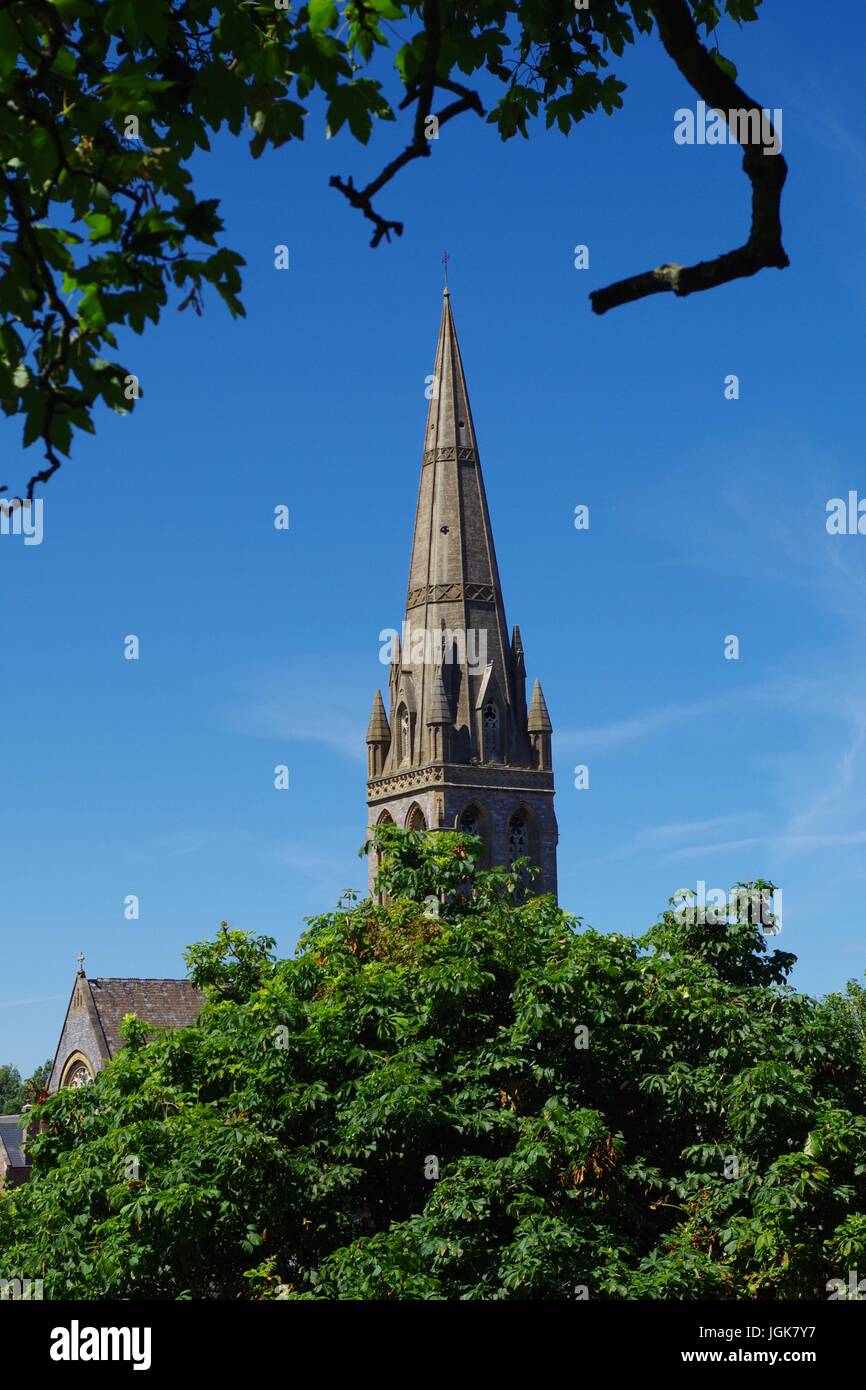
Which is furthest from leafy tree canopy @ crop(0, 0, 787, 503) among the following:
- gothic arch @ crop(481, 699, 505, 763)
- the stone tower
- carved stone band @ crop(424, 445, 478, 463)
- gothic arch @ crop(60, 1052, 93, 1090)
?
carved stone band @ crop(424, 445, 478, 463)

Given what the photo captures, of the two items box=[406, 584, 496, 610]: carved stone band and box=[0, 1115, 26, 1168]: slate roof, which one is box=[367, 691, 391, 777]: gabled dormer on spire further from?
box=[0, 1115, 26, 1168]: slate roof

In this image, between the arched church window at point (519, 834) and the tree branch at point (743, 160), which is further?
the arched church window at point (519, 834)

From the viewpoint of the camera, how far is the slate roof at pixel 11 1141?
83688mm

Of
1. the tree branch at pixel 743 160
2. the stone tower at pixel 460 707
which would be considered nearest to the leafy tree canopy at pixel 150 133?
the tree branch at pixel 743 160

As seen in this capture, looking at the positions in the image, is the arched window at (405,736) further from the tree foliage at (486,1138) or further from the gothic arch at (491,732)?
the tree foliage at (486,1138)

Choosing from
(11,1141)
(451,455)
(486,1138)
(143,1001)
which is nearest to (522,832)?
(451,455)

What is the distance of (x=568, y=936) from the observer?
23938 mm

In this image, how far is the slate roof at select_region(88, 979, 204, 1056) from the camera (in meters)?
64.9

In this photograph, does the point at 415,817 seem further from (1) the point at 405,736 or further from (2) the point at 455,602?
(2) the point at 455,602

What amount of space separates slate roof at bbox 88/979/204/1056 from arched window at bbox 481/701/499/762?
101 ft

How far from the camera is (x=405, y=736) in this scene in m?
95.4

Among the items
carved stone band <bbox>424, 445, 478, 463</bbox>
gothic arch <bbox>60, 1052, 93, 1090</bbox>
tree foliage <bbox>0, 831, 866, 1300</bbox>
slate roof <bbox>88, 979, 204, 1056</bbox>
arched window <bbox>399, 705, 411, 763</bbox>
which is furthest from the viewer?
carved stone band <bbox>424, 445, 478, 463</bbox>

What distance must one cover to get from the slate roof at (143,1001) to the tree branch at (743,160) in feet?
194
